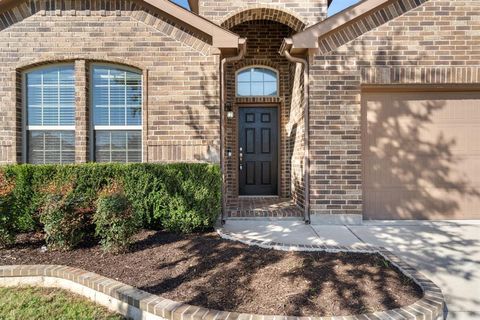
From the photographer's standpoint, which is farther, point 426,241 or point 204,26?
point 204,26

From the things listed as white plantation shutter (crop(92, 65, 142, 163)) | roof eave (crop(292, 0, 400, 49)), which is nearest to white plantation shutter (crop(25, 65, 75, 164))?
white plantation shutter (crop(92, 65, 142, 163))

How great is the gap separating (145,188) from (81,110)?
220 cm

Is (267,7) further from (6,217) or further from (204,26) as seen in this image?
(6,217)

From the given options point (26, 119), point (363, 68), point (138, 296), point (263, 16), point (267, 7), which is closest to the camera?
point (138, 296)

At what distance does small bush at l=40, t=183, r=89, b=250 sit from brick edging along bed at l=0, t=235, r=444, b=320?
0.56 meters

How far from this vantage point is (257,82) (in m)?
7.85

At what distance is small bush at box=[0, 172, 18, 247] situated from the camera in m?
4.09

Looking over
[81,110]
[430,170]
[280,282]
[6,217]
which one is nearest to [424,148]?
[430,170]

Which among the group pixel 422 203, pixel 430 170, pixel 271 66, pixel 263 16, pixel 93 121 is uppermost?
pixel 263 16

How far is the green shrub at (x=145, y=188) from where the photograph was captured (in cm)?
475

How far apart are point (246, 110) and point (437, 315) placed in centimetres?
604

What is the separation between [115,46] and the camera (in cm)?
571

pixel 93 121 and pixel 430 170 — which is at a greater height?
pixel 93 121

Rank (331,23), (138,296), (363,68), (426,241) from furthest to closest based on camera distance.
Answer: (363,68) < (331,23) < (426,241) < (138,296)
